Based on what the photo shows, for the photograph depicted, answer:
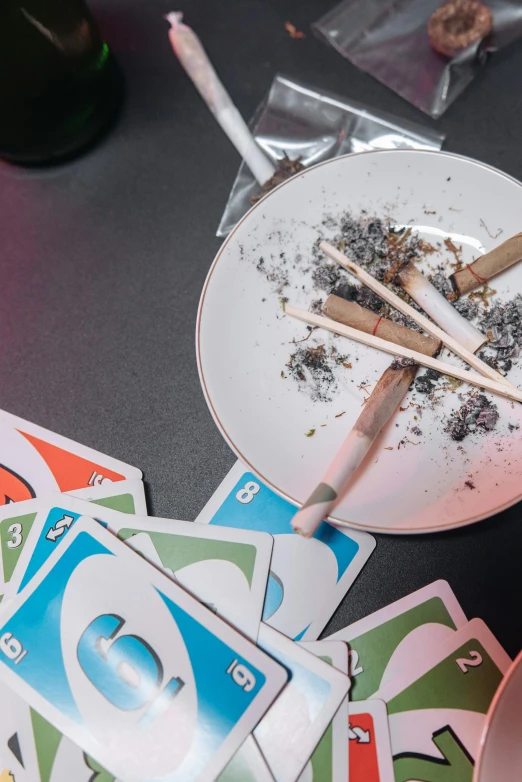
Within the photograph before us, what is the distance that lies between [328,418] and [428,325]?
0.18 m

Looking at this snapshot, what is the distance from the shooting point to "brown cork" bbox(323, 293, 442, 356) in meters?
0.70

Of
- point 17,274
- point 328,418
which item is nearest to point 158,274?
point 17,274

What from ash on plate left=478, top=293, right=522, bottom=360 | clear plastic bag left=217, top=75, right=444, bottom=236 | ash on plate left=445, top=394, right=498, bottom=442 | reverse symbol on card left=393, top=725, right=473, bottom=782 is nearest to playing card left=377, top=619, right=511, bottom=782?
reverse symbol on card left=393, top=725, right=473, bottom=782

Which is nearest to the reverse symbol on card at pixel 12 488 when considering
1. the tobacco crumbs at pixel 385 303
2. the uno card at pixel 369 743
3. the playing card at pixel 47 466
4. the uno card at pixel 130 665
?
the playing card at pixel 47 466

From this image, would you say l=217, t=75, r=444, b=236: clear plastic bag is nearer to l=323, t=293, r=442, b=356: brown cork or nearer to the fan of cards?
l=323, t=293, r=442, b=356: brown cork

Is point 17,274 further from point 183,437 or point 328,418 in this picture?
point 328,418

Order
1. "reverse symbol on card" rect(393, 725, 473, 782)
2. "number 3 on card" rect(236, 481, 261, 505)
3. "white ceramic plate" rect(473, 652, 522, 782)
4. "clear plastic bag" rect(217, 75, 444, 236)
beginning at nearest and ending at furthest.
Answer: "white ceramic plate" rect(473, 652, 522, 782)
"reverse symbol on card" rect(393, 725, 473, 782)
"number 3 on card" rect(236, 481, 261, 505)
"clear plastic bag" rect(217, 75, 444, 236)

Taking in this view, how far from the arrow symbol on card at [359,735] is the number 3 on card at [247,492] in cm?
30

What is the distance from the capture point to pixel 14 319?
0.85 meters

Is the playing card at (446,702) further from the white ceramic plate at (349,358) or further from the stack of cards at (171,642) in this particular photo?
the white ceramic plate at (349,358)

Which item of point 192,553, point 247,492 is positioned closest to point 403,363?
point 247,492

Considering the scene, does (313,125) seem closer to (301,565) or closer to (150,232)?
(150,232)

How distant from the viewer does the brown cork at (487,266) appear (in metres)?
0.67

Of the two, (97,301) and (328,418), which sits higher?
(97,301)
